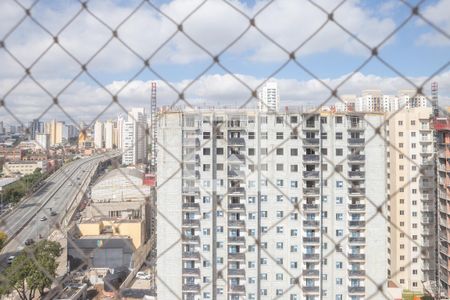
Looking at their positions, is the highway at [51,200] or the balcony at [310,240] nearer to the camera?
the highway at [51,200]

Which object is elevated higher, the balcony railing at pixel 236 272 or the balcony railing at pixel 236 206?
the balcony railing at pixel 236 206

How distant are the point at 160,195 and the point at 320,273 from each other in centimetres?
194

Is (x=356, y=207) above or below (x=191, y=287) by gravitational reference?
above

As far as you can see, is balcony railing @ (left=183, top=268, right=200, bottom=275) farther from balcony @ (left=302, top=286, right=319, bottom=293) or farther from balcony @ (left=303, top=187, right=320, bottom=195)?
balcony @ (left=303, top=187, right=320, bottom=195)

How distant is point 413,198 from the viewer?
25.8ft

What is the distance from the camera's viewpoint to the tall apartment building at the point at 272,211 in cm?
496

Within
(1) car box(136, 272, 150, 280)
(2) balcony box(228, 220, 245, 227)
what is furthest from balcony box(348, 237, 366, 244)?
(1) car box(136, 272, 150, 280)

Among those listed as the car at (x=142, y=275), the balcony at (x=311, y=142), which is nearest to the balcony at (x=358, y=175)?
the balcony at (x=311, y=142)

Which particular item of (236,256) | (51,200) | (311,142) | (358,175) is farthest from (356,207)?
(51,200)

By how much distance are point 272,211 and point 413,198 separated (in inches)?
155

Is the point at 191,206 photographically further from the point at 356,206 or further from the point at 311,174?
the point at 356,206

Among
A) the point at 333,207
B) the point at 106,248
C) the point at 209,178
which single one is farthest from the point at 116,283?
the point at 333,207

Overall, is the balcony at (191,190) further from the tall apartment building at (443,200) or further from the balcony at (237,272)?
the tall apartment building at (443,200)

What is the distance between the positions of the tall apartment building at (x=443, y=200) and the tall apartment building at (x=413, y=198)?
28.0 inches
